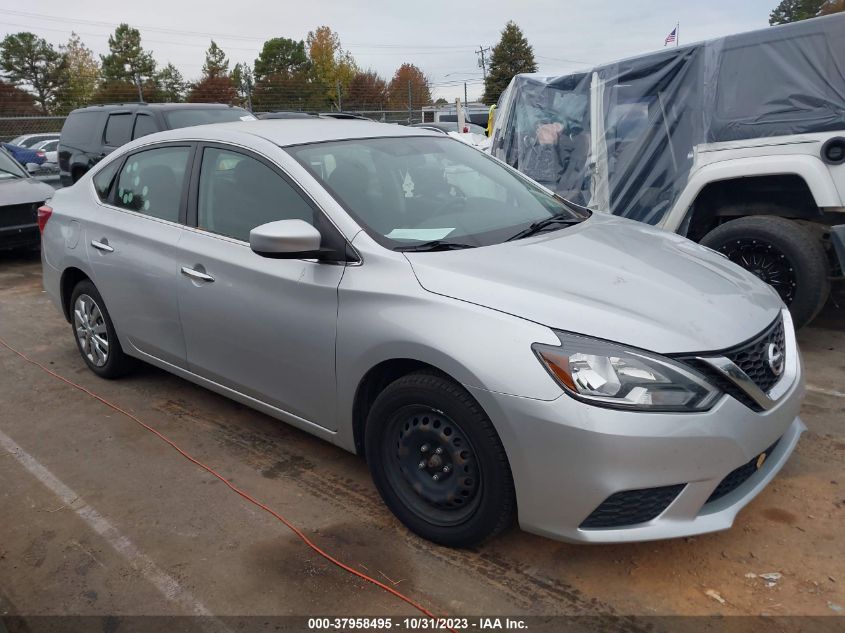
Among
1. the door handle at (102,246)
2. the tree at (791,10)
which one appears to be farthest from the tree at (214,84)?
the tree at (791,10)

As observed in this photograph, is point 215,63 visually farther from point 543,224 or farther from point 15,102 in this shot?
point 543,224

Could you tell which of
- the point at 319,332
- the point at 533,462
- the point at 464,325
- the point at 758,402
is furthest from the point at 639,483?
the point at 319,332

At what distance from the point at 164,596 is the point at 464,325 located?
1.53 m

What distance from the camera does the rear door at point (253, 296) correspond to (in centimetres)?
304

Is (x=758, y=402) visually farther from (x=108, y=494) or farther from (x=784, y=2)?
(x=784, y=2)

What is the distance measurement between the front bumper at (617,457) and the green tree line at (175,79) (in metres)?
27.1

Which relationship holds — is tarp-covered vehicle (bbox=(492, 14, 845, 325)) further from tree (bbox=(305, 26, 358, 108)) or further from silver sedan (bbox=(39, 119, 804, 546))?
tree (bbox=(305, 26, 358, 108))

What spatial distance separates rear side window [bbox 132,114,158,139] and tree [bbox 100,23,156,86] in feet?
142

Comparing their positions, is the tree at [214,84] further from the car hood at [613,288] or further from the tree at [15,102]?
the car hood at [613,288]

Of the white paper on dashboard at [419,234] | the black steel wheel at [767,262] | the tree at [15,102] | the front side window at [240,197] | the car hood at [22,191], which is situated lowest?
the black steel wheel at [767,262]

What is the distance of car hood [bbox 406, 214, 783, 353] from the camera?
2398mm

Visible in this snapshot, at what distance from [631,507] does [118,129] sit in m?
9.52

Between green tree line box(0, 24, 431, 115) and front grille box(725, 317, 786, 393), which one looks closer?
front grille box(725, 317, 786, 393)

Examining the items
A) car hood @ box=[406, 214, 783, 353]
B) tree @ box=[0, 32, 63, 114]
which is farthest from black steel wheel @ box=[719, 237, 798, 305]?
tree @ box=[0, 32, 63, 114]
